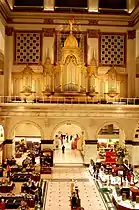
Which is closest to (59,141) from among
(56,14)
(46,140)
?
(46,140)

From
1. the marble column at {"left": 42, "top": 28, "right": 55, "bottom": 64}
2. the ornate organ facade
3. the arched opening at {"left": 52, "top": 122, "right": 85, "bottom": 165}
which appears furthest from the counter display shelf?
the marble column at {"left": 42, "top": 28, "right": 55, "bottom": 64}

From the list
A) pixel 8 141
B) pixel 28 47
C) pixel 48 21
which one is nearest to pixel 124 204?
pixel 8 141

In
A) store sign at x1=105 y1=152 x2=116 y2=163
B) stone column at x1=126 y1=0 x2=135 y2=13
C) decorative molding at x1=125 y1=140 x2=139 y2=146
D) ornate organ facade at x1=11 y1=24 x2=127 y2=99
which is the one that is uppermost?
stone column at x1=126 y1=0 x2=135 y2=13

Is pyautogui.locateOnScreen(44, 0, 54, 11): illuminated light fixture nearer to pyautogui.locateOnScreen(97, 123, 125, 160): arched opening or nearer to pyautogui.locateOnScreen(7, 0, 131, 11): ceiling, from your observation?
pyautogui.locateOnScreen(7, 0, 131, 11): ceiling

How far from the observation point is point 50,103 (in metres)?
29.4

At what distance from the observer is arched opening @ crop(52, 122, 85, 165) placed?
32.7 m

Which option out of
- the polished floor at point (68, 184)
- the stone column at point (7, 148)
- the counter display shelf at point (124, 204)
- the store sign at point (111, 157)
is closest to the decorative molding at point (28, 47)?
the stone column at point (7, 148)

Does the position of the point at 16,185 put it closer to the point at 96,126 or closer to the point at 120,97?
the point at 96,126

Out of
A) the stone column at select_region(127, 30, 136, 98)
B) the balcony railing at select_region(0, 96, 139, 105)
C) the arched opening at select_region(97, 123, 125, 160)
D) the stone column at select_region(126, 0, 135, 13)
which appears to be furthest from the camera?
the arched opening at select_region(97, 123, 125, 160)

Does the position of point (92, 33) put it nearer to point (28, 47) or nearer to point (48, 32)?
point (48, 32)

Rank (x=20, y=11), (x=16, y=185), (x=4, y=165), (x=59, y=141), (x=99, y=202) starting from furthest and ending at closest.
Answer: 1. (x=59, y=141)
2. (x=20, y=11)
3. (x=4, y=165)
4. (x=16, y=185)
5. (x=99, y=202)

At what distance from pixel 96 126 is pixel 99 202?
32.7 feet

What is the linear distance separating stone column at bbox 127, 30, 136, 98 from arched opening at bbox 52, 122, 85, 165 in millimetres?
5322

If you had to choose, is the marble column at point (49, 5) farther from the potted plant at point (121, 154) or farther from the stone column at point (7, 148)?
the potted plant at point (121, 154)
